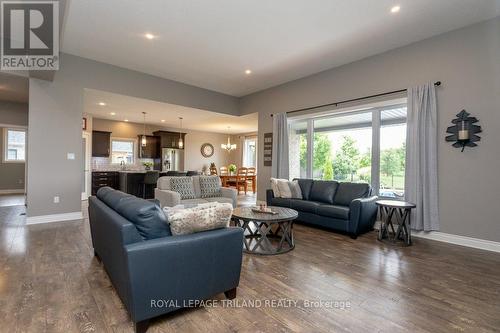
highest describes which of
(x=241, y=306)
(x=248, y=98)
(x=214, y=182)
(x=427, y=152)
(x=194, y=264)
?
(x=248, y=98)

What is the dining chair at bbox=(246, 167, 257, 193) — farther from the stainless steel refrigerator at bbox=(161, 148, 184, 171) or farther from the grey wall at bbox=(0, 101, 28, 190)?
the grey wall at bbox=(0, 101, 28, 190)

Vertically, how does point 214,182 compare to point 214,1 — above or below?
below

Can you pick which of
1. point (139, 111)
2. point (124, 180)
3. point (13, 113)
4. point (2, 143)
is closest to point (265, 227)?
point (139, 111)

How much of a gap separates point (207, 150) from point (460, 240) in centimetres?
930

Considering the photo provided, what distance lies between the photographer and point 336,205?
179 inches

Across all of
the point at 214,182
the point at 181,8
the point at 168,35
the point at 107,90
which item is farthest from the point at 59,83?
the point at 214,182

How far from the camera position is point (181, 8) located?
327cm

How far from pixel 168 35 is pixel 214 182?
2.85 metres

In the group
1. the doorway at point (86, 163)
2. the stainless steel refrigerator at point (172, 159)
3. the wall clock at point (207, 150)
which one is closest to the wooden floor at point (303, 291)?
the doorway at point (86, 163)

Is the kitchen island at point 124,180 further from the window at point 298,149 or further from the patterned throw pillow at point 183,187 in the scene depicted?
the window at point 298,149

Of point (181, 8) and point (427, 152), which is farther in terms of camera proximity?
point (427, 152)

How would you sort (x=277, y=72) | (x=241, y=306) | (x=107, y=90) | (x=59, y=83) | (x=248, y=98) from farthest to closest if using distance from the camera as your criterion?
(x=248, y=98) → (x=277, y=72) → (x=107, y=90) → (x=59, y=83) → (x=241, y=306)

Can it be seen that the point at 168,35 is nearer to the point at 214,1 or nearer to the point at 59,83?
the point at 214,1

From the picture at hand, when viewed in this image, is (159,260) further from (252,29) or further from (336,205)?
(336,205)
